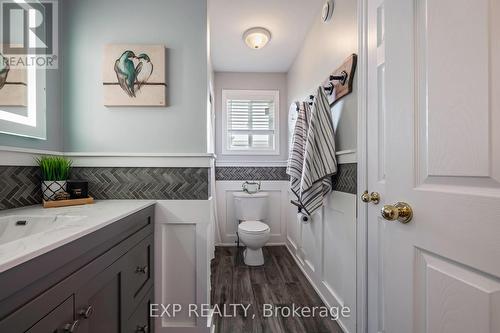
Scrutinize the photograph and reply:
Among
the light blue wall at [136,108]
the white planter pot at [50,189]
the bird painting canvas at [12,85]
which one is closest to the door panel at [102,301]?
the white planter pot at [50,189]

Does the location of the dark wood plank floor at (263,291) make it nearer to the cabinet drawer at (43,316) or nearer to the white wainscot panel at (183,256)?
the white wainscot panel at (183,256)

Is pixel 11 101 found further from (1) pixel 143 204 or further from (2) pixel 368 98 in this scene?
(2) pixel 368 98

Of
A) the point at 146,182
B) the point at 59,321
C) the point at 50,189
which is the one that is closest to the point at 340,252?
the point at 146,182

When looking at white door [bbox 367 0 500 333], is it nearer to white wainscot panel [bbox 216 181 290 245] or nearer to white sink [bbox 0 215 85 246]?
white sink [bbox 0 215 85 246]

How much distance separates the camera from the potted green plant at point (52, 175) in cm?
111

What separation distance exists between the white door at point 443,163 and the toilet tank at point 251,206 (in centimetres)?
199

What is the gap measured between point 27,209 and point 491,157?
5.32 ft

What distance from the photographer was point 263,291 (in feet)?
6.20

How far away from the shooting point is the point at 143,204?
119 centimetres

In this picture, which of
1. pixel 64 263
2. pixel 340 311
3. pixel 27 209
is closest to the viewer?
pixel 64 263

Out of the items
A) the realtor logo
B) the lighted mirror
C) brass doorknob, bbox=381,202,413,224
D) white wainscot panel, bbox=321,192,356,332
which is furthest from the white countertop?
white wainscot panel, bbox=321,192,356,332

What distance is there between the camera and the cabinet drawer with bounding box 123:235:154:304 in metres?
0.98

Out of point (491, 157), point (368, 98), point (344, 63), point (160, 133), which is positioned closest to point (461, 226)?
point (491, 157)

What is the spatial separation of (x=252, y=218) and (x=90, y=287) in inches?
81.3
